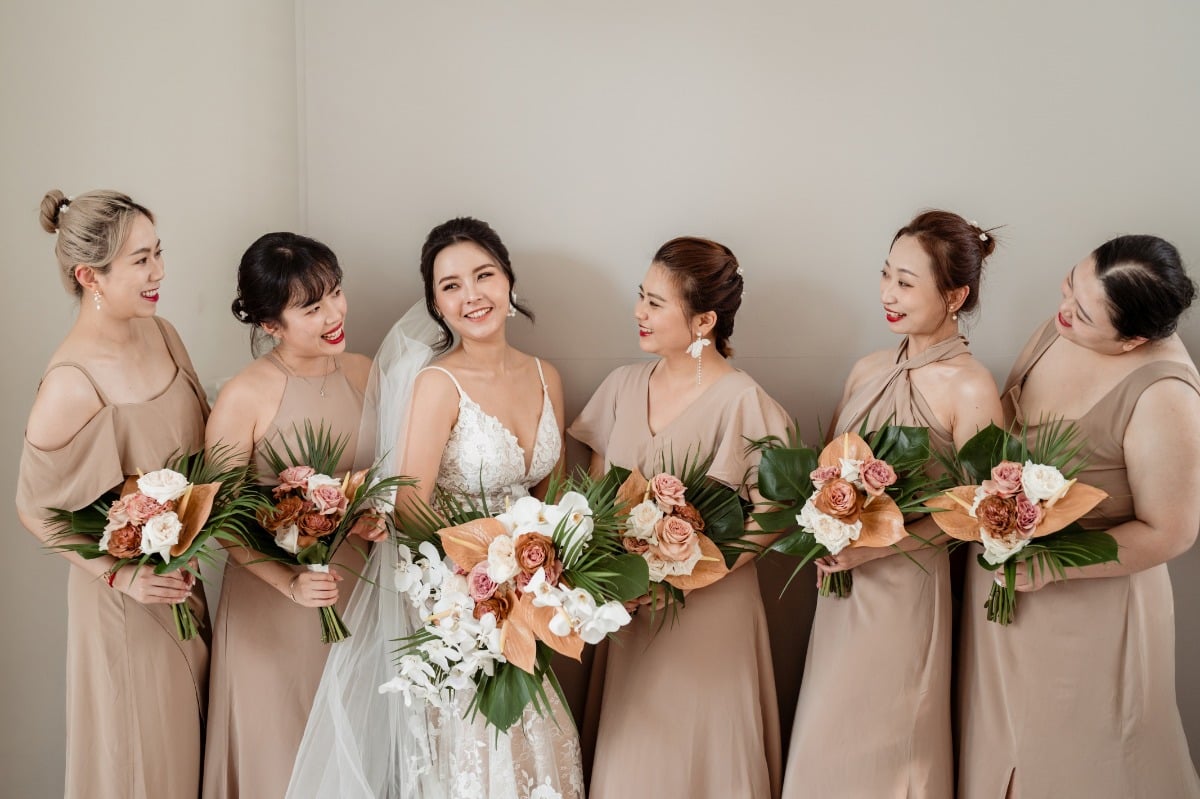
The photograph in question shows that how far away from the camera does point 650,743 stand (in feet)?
9.16

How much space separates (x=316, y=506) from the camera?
252cm

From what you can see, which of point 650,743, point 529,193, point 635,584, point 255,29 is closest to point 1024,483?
point 635,584

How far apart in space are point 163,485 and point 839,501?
5.97ft

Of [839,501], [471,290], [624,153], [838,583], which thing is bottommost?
[838,583]

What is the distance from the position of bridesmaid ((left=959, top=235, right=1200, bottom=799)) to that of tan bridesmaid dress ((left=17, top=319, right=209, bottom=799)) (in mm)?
2450

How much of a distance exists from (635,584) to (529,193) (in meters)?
1.67

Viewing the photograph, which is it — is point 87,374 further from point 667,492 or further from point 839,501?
point 839,501

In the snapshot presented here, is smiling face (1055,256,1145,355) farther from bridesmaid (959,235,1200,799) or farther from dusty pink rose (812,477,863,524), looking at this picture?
dusty pink rose (812,477,863,524)

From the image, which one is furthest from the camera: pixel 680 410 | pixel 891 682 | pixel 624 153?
pixel 624 153

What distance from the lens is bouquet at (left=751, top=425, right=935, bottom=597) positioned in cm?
248

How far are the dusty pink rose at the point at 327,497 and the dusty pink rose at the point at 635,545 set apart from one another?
31.7 inches

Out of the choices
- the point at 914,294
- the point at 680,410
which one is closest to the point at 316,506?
the point at 680,410

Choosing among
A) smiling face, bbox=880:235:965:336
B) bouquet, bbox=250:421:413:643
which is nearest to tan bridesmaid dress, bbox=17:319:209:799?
bouquet, bbox=250:421:413:643

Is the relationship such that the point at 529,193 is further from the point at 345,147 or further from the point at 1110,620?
the point at 1110,620
